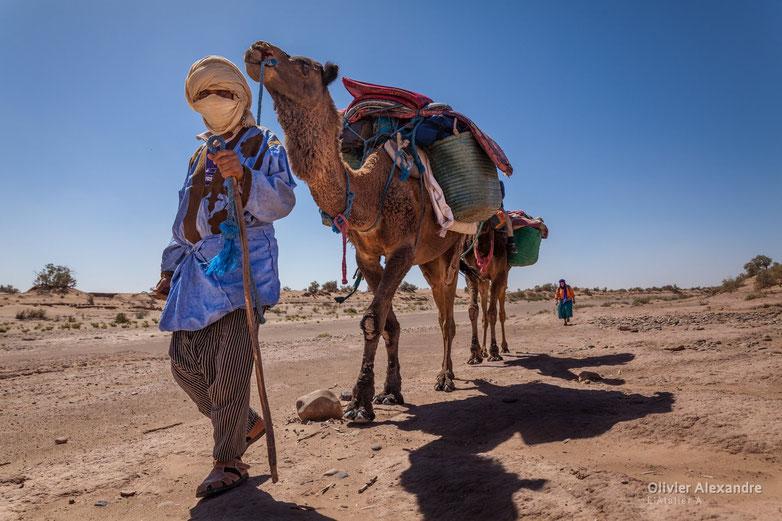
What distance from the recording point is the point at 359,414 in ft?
15.1

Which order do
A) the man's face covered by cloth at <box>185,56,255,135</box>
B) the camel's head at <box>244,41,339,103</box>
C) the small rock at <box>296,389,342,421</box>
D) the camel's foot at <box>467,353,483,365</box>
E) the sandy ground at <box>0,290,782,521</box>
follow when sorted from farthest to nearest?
the camel's foot at <box>467,353,483,365</box>, the small rock at <box>296,389,342,421</box>, the camel's head at <box>244,41,339,103</box>, the man's face covered by cloth at <box>185,56,255,135</box>, the sandy ground at <box>0,290,782,521</box>

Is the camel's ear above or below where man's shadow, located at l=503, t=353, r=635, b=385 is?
above

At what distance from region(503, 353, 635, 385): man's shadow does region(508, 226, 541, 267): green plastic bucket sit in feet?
8.07

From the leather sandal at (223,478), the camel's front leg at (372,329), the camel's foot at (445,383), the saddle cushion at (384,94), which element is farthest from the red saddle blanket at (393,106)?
the leather sandal at (223,478)

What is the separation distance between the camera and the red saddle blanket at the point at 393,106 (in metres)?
5.69

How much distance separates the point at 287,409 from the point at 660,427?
3.56 m

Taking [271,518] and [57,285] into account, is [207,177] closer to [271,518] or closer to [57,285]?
[271,518]

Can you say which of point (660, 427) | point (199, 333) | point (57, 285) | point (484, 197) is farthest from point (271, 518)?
point (57, 285)

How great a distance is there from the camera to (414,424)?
4.59 meters

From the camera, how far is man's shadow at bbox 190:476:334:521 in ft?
9.14

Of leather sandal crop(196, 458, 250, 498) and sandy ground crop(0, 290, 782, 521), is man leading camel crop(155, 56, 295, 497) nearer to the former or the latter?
leather sandal crop(196, 458, 250, 498)

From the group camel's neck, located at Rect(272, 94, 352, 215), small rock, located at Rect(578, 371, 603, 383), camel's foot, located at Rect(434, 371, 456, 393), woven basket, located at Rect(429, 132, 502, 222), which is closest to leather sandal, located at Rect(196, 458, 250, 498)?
camel's neck, located at Rect(272, 94, 352, 215)

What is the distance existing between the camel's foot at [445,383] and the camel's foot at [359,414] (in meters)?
1.76

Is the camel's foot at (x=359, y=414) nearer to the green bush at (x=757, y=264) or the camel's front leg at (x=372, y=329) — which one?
the camel's front leg at (x=372, y=329)
